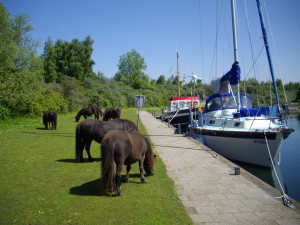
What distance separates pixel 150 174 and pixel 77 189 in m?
2.20

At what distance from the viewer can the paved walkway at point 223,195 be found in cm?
480

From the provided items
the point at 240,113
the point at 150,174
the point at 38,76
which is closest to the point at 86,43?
the point at 38,76

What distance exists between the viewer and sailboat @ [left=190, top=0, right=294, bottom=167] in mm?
10898

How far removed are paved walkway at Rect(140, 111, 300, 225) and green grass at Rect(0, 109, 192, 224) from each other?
0.34 m

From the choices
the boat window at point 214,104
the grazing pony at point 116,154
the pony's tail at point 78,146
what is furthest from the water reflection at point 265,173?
the pony's tail at point 78,146

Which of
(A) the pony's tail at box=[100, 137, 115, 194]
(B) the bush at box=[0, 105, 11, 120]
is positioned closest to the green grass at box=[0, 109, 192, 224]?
(A) the pony's tail at box=[100, 137, 115, 194]

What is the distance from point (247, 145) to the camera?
11.6 m

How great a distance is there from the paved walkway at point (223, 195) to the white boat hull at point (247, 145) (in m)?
2.55

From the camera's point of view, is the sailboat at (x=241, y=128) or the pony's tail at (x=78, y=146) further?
the sailboat at (x=241, y=128)

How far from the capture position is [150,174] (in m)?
7.45

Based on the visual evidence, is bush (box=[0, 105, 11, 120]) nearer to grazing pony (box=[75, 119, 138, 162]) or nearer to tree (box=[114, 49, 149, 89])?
grazing pony (box=[75, 119, 138, 162])

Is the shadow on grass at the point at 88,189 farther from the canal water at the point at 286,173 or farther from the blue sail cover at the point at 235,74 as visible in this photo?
the blue sail cover at the point at 235,74

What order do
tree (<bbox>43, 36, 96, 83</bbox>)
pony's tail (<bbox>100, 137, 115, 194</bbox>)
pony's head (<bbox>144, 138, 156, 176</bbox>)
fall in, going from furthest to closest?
tree (<bbox>43, 36, 96, 83</bbox>), pony's head (<bbox>144, 138, 156, 176</bbox>), pony's tail (<bbox>100, 137, 115, 194</bbox>)

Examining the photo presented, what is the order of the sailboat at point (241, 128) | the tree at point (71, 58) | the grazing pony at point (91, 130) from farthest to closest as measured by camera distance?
the tree at point (71, 58)
the sailboat at point (241, 128)
the grazing pony at point (91, 130)
